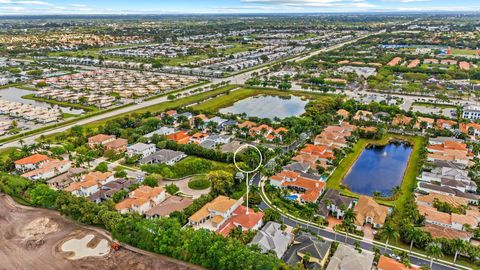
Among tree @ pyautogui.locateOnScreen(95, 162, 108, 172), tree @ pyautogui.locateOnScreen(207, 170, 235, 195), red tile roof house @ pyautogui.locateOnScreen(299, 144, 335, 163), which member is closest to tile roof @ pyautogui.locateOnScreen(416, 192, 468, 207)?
red tile roof house @ pyautogui.locateOnScreen(299, 144, 335, 163)

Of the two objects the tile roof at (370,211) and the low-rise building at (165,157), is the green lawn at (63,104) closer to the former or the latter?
the low-rise building at (165,157)

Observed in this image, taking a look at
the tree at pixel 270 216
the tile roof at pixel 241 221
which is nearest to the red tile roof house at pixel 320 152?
the tree at pixel 270 216

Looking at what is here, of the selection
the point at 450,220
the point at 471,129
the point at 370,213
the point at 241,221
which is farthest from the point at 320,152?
the point at 471,129

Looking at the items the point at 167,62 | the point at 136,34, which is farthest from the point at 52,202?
the point at 136,34

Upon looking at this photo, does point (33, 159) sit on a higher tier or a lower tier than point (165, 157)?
higher

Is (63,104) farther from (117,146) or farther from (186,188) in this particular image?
(186,188)

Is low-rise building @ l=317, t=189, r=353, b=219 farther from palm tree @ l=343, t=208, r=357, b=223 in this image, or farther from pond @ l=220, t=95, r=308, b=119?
pond @ l=220, t=95, r=308, b=119
